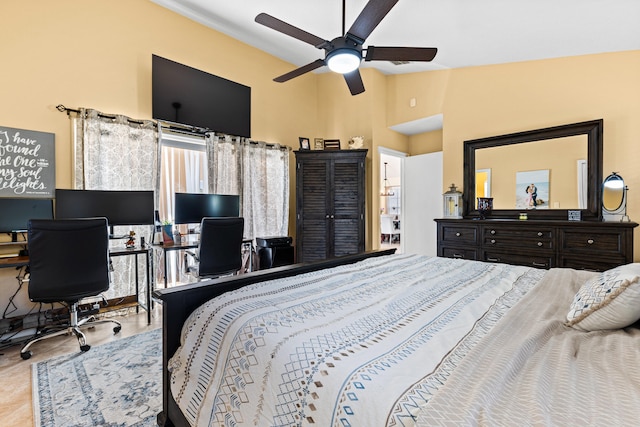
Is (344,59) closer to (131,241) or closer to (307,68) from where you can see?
(307,68)

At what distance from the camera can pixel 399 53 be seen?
7.71ft

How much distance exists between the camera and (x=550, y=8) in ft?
8.55

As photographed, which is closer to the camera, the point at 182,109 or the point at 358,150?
the point at 182,109

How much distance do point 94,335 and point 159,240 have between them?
42.3 inches

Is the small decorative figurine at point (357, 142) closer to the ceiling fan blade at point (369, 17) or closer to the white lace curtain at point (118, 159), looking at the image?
Result: the ceiling fan blade at point (369, 17)

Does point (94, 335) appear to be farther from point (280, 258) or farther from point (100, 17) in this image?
point (100, 17)

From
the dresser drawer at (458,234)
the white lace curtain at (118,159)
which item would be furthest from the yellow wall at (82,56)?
the dresser drawer at (458,234)

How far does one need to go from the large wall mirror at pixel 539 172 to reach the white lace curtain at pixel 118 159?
12.9 ft

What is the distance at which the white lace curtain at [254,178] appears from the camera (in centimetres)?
402

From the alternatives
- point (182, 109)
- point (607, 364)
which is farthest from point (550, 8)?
point (182, 109)

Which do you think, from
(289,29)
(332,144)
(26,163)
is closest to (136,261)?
(26,163)

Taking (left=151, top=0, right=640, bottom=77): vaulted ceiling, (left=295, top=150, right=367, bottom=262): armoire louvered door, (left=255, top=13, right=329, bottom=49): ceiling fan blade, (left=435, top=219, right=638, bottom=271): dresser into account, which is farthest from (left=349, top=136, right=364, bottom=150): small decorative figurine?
(left=255, top=13, right=329, bottom=49): ceiling fan blade

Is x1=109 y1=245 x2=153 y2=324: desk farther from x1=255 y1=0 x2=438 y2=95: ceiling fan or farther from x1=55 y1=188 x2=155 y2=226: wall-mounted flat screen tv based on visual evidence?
x1=255 y1=0 x2=438 y2=95: ceiling fan

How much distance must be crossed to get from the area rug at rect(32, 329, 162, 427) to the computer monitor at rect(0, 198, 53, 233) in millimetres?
1243
